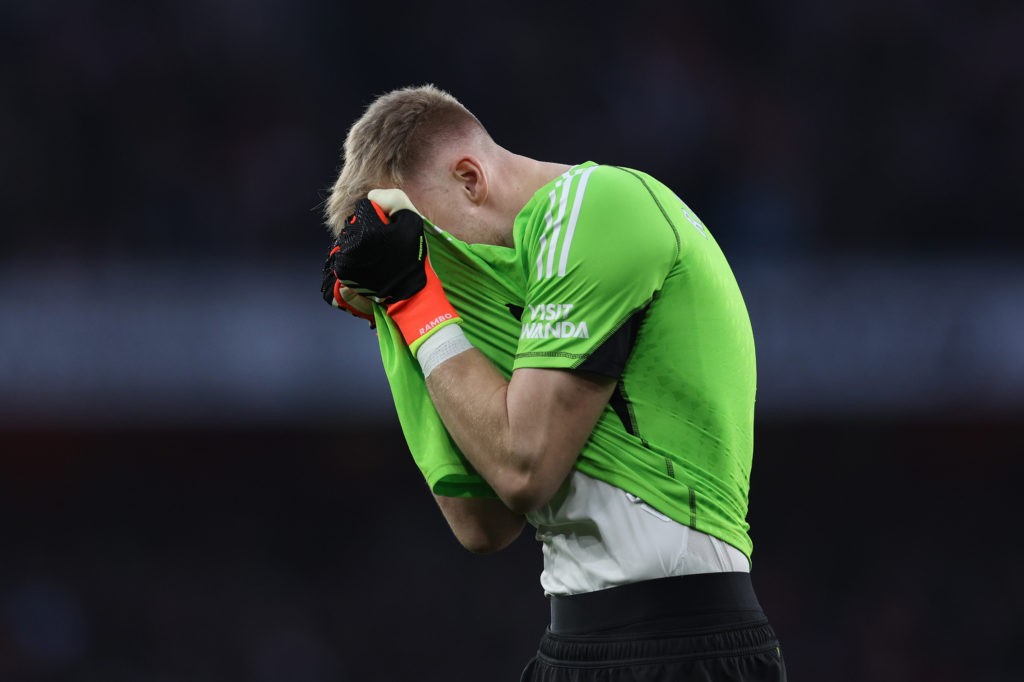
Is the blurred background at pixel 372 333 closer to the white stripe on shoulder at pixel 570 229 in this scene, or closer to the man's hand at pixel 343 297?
the man's hand at pixel 343 297

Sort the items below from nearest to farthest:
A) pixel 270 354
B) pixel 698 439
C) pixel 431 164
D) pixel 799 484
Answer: pixel 698 439
pixel 431 164
pixel 270 354
pixel 799 484

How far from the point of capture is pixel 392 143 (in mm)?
2652

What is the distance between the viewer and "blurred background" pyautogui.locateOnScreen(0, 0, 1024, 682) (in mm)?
7520

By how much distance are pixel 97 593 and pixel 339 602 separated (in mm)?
1629

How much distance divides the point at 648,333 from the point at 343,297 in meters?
0.72

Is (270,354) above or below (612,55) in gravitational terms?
below

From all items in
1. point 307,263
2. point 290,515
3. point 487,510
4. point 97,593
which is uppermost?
point 487,510

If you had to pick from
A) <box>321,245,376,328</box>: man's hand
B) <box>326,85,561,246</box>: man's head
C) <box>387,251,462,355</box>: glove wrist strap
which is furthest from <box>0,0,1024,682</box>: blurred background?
<box>387,251,462,355</box>: glove wrist strap

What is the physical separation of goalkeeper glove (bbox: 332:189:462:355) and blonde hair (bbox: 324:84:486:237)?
0.15m

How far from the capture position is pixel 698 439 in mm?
2352

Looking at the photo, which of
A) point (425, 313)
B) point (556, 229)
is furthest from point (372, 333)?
point (556, 229)

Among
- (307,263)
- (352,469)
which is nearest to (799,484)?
(352,469)

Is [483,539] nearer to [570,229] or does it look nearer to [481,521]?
[481,521]

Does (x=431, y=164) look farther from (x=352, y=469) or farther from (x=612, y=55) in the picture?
(x=612, y=55)
